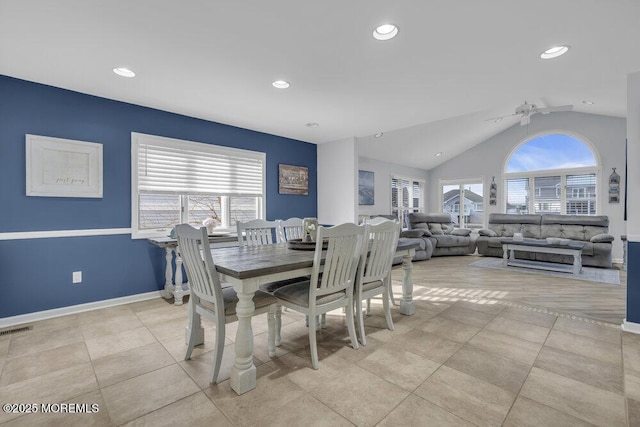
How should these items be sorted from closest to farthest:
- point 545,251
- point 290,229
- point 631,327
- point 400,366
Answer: point 400,366
point 631,327
point 290,229
point 545,251

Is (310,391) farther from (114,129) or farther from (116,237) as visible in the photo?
(114,129)

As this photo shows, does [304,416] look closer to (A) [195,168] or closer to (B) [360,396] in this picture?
(B) [360,396]

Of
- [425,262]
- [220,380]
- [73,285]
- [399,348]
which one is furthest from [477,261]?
[73,285]

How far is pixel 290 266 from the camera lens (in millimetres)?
1975

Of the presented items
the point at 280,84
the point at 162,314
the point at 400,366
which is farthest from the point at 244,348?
the point at 280,84

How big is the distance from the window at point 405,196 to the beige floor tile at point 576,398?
6084mm

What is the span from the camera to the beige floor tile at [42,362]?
6.50ft

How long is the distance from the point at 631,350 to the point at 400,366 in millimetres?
1880

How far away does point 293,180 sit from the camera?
17.0ft

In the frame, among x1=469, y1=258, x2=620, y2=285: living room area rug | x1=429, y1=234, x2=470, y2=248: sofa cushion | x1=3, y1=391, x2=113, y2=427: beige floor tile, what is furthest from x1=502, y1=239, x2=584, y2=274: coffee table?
x1=3, y1=391, x2=113, y2=427: beige floor tile

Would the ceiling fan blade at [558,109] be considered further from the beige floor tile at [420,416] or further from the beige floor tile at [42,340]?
the beige floor tile at [42,340]

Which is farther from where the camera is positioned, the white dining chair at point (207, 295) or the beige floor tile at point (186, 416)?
the white dining chair at point (207, 295)

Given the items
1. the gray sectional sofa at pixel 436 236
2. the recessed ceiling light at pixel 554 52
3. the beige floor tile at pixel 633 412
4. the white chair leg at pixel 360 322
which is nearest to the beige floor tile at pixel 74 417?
the white chair leg at pixel 360 322

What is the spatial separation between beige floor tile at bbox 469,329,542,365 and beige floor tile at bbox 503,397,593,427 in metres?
0.55
